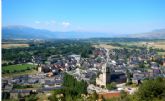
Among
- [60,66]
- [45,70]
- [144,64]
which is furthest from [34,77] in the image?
[144,64]

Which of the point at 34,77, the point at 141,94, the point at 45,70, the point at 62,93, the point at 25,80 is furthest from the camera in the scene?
the point at 45,70

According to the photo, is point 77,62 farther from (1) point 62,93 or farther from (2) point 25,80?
(1) point 62,93

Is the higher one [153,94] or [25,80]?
[153,94]

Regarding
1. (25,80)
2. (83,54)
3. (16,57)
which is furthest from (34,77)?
(83,54)

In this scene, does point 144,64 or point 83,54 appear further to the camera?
point 83,54

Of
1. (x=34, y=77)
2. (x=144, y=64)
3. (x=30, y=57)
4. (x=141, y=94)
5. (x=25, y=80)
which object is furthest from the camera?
(x=30, y=57)

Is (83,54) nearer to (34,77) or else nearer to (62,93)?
(34,77)

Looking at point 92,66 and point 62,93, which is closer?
point 62,93

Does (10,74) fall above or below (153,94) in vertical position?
below

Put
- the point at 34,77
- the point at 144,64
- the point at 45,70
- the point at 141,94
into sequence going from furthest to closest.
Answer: the point at 144,64 → the point at 45,70 → the point at 34,77 → the point at 141,94
